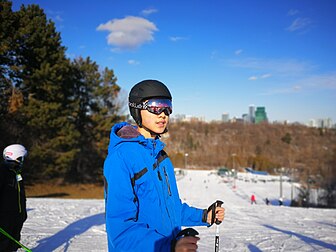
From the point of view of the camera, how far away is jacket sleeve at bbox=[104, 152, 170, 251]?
50.1 inches

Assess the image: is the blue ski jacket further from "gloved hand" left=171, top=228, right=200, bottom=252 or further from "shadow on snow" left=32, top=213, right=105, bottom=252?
"shadow on snow" left=32, top=213, right=105, bottom=252

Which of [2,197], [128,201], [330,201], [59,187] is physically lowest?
[330,201]

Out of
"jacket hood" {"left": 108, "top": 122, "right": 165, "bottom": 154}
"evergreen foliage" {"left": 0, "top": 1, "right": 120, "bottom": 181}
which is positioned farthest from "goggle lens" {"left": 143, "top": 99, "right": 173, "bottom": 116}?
"evergreen foliage" {"left": 0, "top": 1, "right": 120, "bottom": 181}

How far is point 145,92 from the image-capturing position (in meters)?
1.81

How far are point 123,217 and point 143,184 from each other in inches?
8.9

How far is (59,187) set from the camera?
23.6 meters

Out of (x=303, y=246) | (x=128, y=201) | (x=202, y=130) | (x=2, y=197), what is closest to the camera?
(x=128, y=201)

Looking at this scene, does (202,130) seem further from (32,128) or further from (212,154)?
(32,128)

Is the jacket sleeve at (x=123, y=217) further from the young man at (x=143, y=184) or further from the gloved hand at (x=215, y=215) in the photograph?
the gloved hand at (x=215, y=215)

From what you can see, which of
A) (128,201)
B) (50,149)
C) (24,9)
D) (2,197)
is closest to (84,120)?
(50,149)

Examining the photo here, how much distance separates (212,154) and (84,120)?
79644mm

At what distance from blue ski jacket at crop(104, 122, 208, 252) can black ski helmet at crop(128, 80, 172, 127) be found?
0.14 meters

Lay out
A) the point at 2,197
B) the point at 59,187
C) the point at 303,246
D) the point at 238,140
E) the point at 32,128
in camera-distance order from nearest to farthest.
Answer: the point at 2,197 < the point at 303,246 < the point at 32,128 < the point at 59,187 < the point at 238,140

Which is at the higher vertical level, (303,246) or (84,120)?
(84,120)
